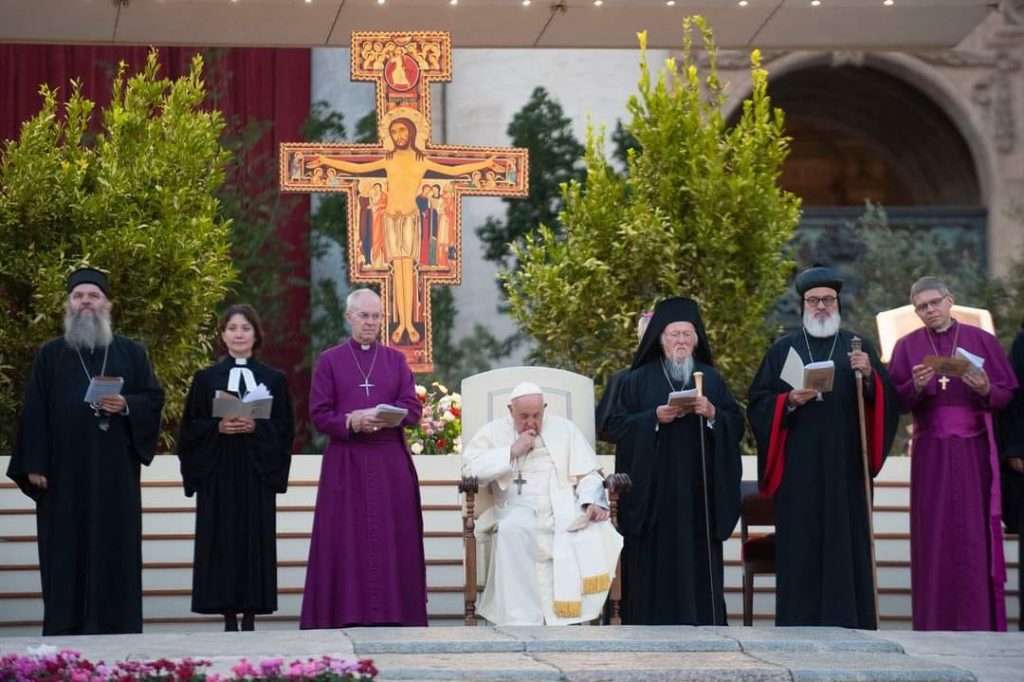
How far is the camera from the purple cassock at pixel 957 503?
336 inches

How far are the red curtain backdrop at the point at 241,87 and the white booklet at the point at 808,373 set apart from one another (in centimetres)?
901

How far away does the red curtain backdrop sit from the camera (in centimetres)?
1716

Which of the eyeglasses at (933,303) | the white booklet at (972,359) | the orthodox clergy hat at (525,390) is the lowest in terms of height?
the orthodox clergy hat at (525,390)

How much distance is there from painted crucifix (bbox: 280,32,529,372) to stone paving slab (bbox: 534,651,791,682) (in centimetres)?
466

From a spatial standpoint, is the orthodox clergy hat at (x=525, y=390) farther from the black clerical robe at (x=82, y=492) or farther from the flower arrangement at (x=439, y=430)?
the flower arrangement at (x=439, y=430)

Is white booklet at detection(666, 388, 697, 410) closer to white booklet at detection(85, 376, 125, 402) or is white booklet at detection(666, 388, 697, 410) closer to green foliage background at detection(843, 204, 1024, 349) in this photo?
white booklet at detection(85, 376, 125, 402)

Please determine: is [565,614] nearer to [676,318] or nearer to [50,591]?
[676,318]

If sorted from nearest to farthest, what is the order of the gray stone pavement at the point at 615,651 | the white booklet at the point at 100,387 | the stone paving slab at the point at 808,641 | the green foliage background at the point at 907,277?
the gray stone pavement at the point at 615,651 → the stone paving slab at the point at 808,641 → the white booklet at the point at 100,387 → the green foliage background at the point at 907,277

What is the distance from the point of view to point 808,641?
6.57 metres

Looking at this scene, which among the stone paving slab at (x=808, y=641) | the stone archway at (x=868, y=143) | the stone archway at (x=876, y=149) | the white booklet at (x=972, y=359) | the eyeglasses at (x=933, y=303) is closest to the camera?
the stone paving slab at (x=808, y=641)

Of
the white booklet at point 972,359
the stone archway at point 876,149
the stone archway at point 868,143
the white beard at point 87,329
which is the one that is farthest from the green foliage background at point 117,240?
the stone archway at point 868,143

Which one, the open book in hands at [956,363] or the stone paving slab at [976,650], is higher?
the open book in hands at [956,363]

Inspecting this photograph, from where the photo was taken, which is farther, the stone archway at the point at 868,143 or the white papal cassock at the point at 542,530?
the stone archway at the point at 868,143

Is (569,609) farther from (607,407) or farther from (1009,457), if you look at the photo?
(1009,457)
